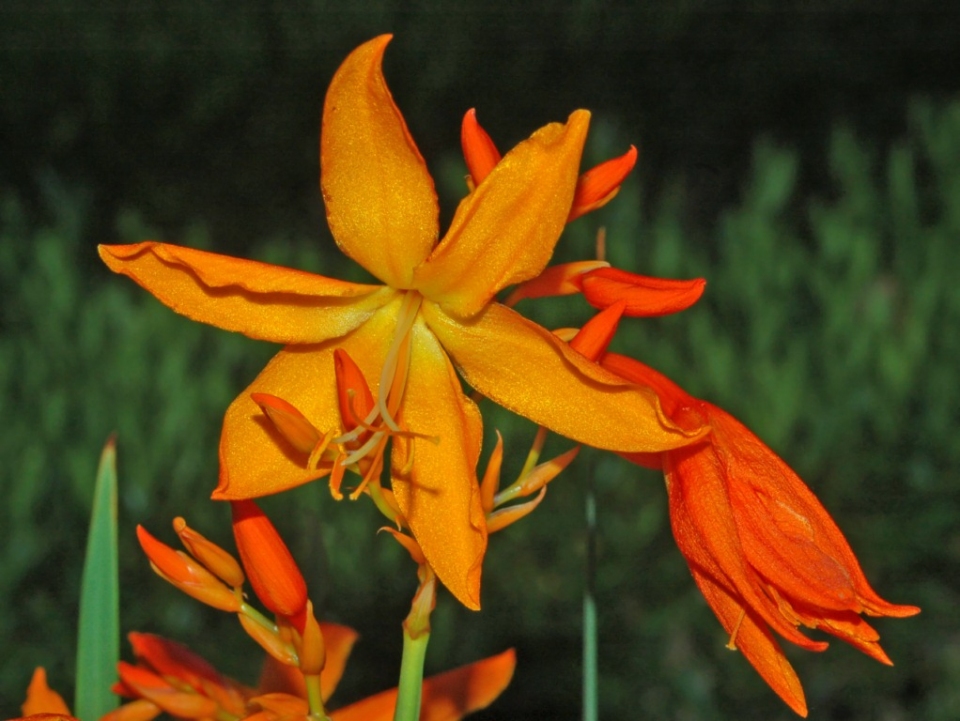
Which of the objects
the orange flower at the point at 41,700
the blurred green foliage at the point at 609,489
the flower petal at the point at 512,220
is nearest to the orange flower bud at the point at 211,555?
the orange flower at the point at 41,700

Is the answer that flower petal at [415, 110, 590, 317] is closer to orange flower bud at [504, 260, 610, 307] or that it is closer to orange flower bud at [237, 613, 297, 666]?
orange flower bud at [504, 260, 610, 307]

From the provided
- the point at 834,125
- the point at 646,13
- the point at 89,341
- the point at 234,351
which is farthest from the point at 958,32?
the point at 89,341

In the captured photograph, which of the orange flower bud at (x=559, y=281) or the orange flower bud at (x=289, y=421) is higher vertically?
the orange flower bud at (x=559, y=281)

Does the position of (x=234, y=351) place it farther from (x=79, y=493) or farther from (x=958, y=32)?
(x=958, y=32)

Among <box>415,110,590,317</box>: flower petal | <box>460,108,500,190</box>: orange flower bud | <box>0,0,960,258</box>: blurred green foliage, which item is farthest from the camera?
<box>0,0,960,258</box>: blurred green foliage

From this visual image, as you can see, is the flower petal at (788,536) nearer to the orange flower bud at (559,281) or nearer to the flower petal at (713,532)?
the flower petal at (713,532)

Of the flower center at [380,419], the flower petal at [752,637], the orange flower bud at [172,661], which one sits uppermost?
the flower center at [380,419]

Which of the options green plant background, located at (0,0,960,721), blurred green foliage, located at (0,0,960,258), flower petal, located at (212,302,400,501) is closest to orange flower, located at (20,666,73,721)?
flower petal, located at (212,302,400,501)

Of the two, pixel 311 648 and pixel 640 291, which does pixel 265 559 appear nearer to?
pixel 311 648
